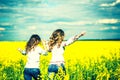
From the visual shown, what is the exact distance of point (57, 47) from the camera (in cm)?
485

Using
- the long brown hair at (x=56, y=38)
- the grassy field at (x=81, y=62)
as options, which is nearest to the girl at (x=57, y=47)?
the long brown hair at (x=56, y=38)

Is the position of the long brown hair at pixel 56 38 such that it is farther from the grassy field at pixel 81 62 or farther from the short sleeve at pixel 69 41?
the grassy field at pixel 81 62

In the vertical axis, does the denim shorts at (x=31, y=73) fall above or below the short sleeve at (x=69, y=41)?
below

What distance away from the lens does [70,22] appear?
5.36m

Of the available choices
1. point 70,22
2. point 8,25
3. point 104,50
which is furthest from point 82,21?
point 8,25

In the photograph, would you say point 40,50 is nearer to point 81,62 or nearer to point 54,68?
point 54,68

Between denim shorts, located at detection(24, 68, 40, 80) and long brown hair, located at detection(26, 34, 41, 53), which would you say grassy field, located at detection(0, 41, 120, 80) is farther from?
long brown hair, located at detection(26, 34, 41, 53)

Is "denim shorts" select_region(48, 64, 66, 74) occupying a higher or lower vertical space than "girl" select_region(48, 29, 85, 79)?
lower

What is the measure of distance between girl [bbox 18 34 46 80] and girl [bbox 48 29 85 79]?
17 cm

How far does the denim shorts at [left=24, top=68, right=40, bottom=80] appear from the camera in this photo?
4.67m

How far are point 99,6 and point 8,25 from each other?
1.43m

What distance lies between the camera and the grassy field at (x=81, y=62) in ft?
15.8

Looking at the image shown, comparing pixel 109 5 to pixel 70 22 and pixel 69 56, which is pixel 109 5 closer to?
pixel 70 22


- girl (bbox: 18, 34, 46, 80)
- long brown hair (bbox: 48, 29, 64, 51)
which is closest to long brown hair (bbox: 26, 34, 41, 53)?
girl (bbox: 18, 34, 46, 80)
